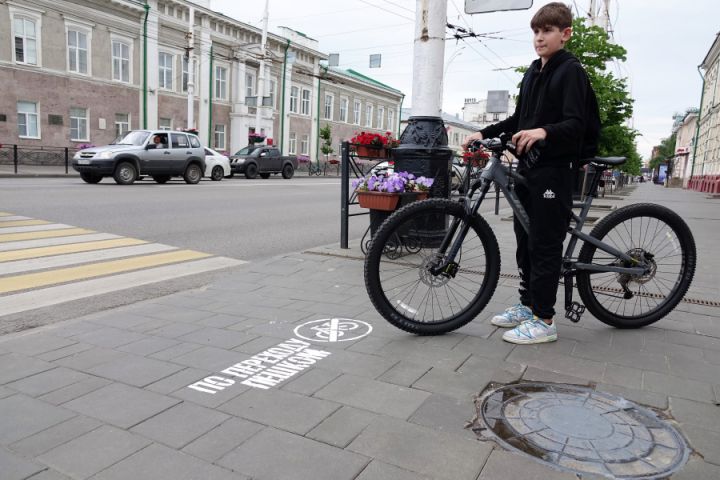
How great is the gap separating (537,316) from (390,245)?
40.3 inches

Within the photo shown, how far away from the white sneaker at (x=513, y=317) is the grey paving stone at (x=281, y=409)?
5.47 ft

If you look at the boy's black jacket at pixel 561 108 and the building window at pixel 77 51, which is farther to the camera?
the building window at pixel 77 51

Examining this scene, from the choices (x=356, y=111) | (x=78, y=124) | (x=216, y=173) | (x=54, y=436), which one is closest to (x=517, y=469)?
(x=54, y=436)

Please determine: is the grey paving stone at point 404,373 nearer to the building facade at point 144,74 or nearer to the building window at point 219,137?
the building facade at point 144,74

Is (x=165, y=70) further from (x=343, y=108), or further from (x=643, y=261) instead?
(x=643, y=261)

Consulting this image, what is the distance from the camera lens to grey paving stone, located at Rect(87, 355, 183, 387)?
9.33 feet

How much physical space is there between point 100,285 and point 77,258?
141 cm

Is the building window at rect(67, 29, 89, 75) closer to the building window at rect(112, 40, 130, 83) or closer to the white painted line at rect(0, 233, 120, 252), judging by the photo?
the building window at rect(112, 40, 130, 83)

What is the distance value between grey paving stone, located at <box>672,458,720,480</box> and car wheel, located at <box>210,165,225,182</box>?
892 inches

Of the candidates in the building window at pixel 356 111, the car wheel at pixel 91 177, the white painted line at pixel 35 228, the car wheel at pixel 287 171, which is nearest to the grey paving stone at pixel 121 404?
the white painted line at pixel 35 228

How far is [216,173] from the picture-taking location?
925 inches

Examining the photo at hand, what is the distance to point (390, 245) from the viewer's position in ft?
11.7

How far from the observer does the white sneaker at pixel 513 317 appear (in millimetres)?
3828

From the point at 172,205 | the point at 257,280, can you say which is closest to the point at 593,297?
the point at 257,280
